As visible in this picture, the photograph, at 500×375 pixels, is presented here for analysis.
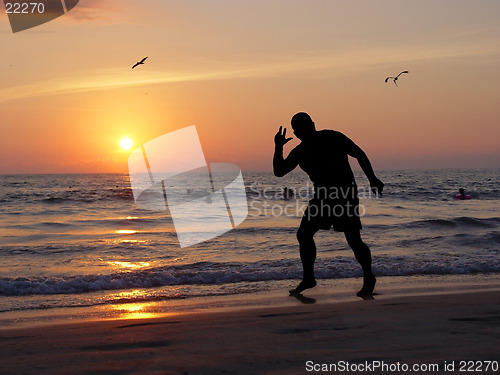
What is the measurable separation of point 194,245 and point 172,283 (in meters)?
4.62

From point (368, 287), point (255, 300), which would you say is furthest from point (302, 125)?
point (255, 300)

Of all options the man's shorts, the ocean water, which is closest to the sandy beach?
the man's shorts

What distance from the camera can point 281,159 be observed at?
5695mm

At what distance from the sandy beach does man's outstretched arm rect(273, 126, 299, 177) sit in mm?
1403

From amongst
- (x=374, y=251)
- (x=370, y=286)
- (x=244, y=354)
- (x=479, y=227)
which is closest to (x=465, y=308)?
(x=370, y=286)

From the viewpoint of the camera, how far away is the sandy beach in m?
3.25

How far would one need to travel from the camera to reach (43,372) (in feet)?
10.9

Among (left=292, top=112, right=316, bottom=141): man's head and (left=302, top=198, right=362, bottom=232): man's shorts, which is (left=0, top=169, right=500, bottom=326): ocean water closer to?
(left=302, top=198, right=362, bottom=232): man's shorts

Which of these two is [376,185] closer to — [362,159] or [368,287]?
[362,159]

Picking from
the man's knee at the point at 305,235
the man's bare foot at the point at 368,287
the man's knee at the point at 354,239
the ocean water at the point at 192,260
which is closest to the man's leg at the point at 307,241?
the man's knee at the point at 305,235

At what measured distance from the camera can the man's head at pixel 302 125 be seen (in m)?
5.76

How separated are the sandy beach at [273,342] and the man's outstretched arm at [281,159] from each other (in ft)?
4.60

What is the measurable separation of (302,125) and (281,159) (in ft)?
1.39

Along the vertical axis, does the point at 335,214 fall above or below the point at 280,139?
below
